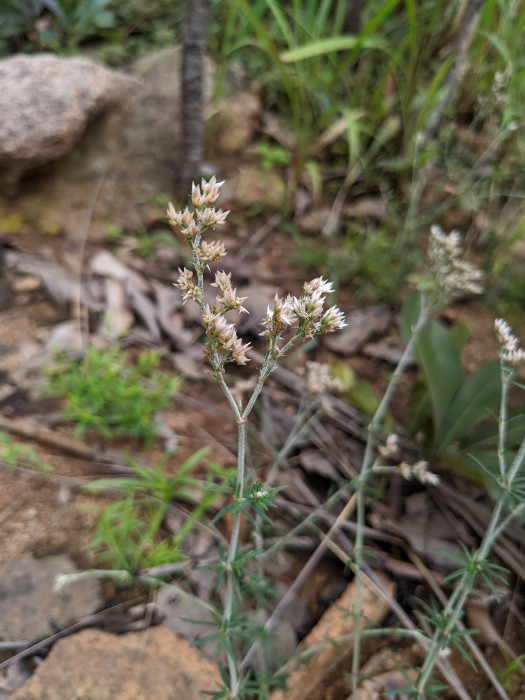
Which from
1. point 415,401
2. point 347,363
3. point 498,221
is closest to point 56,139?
point 347,363

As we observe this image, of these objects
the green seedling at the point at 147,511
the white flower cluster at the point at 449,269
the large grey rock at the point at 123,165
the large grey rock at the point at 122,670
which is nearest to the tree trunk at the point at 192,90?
the large grey rock at the point at 123,165

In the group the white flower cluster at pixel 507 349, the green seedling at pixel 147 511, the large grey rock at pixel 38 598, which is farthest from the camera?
the green seedling at pixel 147 511

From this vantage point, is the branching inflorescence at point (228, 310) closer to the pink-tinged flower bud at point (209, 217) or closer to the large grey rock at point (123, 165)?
the pink-tinged flower bud at point (209, 217)

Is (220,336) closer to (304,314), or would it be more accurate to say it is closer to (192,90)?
(304,314)

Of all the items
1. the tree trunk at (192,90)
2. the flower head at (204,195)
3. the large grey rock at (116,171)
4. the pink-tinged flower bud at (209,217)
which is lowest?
the large grey rock at (116,171)

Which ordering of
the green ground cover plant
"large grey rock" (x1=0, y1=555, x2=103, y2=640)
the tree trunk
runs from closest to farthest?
"large grey rock" (x1=0, y1=555, x2=103, y2=640) < the green ground cover plant < the tree trunk

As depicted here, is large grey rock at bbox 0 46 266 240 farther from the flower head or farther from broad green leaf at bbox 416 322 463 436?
the flower head

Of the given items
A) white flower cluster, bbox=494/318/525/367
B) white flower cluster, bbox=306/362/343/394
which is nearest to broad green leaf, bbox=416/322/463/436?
white flower cluster, bbox=306/362/343/394
